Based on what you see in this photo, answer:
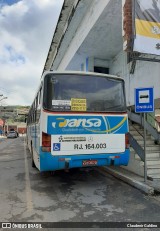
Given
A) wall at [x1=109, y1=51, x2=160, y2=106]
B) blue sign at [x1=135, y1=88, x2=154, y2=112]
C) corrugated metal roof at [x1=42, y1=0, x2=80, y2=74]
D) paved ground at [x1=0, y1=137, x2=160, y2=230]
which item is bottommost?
paved ground at [x1=0, y1=137, x2=160, y2=230]

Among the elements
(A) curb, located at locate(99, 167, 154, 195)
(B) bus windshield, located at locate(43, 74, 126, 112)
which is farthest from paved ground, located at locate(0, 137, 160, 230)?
(B) bus windshield, located at locate(43, 74, 126, 112)

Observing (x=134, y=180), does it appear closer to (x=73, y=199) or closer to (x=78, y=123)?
(x=73, y=199)

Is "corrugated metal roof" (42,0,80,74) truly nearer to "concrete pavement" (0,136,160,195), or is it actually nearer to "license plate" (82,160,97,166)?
"concrete pavement" (0,136,160,195)

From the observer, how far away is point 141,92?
25.3ft

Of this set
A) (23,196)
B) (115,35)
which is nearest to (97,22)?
(115,35)

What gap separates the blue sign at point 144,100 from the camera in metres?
7.52

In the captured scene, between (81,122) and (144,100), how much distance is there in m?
1.88

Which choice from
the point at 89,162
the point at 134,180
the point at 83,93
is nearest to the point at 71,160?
the point at 89,162

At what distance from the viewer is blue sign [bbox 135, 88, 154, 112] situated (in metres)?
7.52

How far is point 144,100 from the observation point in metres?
7.63

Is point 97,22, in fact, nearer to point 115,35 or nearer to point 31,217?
point 115,35

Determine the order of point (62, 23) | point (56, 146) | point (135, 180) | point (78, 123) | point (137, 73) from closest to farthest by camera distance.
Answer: point (56, 146)
point (78, 123)
point (135, 180)
point (137, 73)
point (62, 23)

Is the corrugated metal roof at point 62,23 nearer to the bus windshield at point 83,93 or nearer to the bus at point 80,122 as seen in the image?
the bus windshield at point 83,93

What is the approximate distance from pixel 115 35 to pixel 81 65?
6.05 metres
